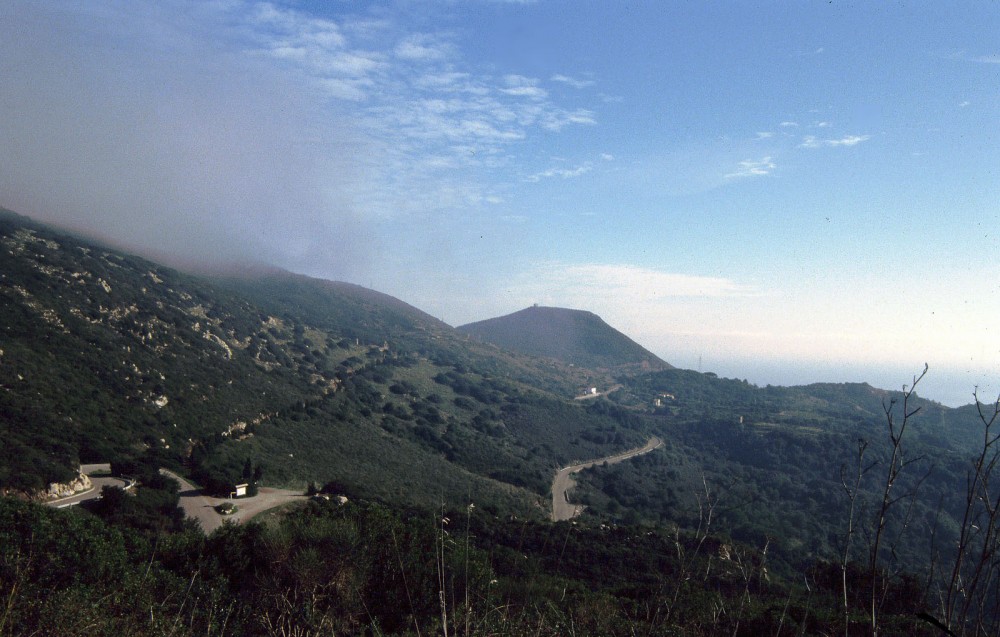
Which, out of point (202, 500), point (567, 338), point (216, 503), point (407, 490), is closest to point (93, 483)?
point (202, 500)

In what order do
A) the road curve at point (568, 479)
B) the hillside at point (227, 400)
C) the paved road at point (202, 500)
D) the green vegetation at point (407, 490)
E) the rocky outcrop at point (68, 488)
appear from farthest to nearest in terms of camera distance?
the road curve at point (568, 479)
the hillside at point (227, 400)
the paved road at point (202, 500)
the rocky outcrop at point (68, 488)
the green vegetation at point (407, 490)

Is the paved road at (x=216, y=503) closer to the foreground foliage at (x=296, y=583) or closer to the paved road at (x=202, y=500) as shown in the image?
the paved road at (x=202, y=500)

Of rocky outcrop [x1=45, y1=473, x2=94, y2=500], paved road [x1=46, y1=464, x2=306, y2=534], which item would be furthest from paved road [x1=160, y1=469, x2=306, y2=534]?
rocky outcrop [x1=45, y1=473, x2=94, y2=500]

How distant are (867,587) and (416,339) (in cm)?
8059

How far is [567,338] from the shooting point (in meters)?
147

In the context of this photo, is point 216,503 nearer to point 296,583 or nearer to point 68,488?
point 68,488

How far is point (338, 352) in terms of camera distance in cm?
6053

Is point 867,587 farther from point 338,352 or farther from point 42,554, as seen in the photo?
point 338,352

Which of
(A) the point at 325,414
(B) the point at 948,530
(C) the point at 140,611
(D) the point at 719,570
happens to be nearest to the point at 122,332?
(A) the point at 325,414

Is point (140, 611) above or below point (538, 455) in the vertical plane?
above

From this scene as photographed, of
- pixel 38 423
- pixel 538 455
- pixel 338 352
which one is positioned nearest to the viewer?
pixel 38 423

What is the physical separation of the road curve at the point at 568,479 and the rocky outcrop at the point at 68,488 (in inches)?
765

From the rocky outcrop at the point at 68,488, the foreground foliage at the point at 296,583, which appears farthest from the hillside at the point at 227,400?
the foreground foliage at the point at 296,583

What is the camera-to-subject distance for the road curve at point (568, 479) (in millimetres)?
35344
